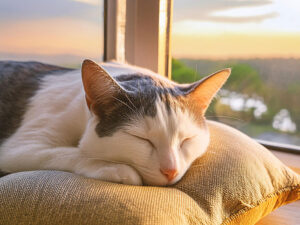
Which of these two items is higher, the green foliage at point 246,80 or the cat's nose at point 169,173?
the green foliage at point 246,80

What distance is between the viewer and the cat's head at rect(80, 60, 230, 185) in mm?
1086

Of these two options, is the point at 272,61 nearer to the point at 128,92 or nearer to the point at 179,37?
the point at 179,37

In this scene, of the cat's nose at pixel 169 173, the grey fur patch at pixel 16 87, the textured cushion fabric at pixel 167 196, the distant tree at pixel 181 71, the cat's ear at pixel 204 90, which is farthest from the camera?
the distant tree at pixel 181 71

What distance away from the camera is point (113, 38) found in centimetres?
255

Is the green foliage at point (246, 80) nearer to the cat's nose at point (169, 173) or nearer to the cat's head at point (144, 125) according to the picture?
the cat's head at point (144, 125)

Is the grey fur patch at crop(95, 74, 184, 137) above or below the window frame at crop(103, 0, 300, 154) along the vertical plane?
below

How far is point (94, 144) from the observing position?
116 cm

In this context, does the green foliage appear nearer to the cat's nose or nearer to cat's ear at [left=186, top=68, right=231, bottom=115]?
cat's ear at [left=186, top=68, right=231, bottom=115]

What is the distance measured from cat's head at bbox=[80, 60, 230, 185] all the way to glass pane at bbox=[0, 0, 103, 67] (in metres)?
1.41

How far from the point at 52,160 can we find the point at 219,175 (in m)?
0.58

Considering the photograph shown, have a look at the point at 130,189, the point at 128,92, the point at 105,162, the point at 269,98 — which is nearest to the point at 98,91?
the point at 128,92

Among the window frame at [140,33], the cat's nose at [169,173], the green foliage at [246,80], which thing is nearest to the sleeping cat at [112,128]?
the cat's nose at [169,173]

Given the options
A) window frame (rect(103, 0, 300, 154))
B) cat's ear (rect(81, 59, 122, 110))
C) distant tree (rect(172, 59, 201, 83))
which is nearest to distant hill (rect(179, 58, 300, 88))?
distant tree (rect(172, 59, 201, 83))

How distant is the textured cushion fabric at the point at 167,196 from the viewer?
3.11ft
